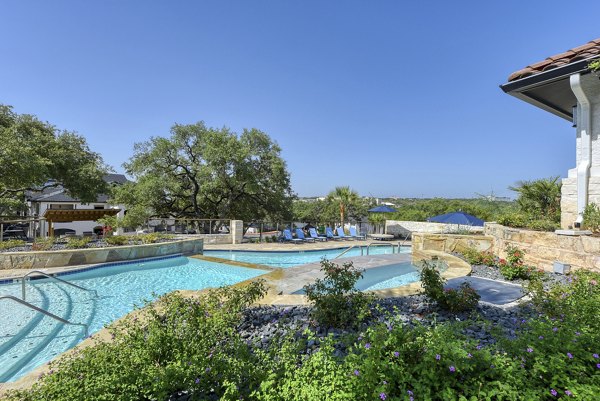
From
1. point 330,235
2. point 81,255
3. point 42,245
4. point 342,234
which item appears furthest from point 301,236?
point 42,245

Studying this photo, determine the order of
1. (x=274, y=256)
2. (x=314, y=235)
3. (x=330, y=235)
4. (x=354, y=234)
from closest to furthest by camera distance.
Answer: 1. (x=274, y=256)
2. (x=314, y=235)
3. (x=330, y=235)
4. (x=354, y=234)

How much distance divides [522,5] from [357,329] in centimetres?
1206

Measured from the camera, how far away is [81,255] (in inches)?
345

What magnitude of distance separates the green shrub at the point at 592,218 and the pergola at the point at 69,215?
17323 mm

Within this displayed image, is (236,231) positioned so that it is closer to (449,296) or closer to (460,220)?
(460,220)

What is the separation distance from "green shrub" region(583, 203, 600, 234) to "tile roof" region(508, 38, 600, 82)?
3.55 m

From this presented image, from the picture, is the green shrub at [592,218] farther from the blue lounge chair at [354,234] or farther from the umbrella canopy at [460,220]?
the blue lounge chair at [354,234]

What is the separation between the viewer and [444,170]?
29844 millimetres

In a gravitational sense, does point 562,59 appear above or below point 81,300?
above

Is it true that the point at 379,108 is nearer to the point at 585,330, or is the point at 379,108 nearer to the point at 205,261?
the point at 205,261

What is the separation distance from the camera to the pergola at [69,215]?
1168 centimetres

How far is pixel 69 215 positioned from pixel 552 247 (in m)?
16.8

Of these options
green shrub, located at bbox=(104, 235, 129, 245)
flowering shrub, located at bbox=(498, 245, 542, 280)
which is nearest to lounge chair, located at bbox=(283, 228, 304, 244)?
green shrub, located at bbox=(104, 235, 129, 245)

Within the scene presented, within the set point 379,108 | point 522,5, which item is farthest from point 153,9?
point 379,108
